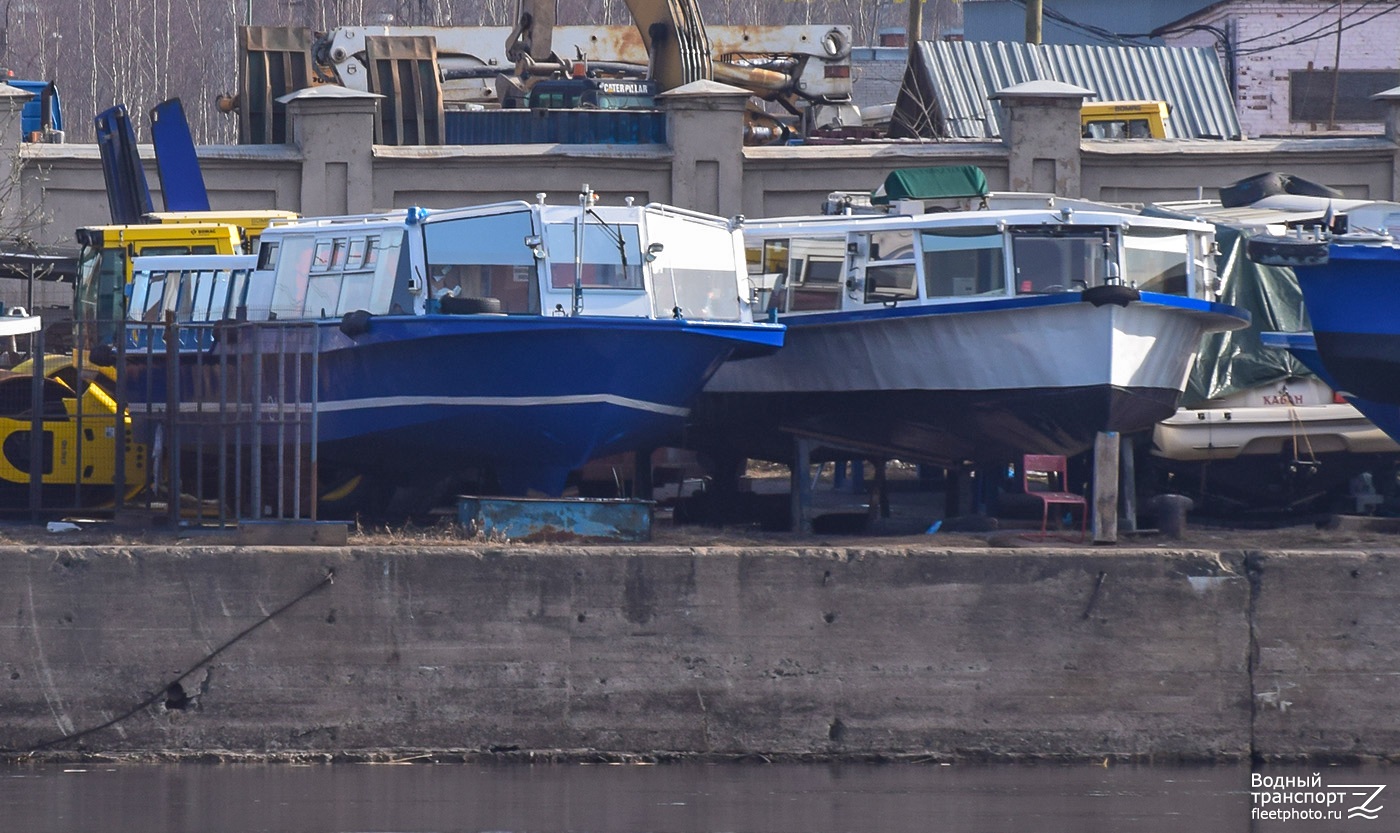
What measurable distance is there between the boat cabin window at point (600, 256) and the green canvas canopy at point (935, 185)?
115 inches

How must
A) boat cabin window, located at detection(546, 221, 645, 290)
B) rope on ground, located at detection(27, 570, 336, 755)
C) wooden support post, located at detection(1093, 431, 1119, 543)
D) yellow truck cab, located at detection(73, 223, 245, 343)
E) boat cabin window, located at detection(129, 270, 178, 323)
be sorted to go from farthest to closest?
1. yellow truck cab, located at detection(73, 223, 245, 343)
2. boat cabin window, located at detection(129, 270, 178, 323)
3. boat cabin window, located at detection(546, 221, 645, 290)
4. wooden support post, located at detection(1093, 431, 1119, 543)
5. rope on ground, located at detection(27, 570, 336, 755)

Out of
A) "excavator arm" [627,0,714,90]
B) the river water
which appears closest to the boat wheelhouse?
the river water

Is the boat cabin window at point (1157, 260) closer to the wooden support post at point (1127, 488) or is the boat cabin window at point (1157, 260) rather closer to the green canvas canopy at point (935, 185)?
the wooden support post at point (1127, 488)

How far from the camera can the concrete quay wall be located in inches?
415

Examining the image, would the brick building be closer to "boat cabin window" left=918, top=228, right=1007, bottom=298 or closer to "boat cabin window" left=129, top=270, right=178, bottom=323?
"boat cabin window" left=918, top=228, right=1007, bottom=298

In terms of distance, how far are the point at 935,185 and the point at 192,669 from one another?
7.23m

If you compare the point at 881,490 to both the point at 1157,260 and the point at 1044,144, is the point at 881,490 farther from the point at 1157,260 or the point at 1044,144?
the point at 1044,144

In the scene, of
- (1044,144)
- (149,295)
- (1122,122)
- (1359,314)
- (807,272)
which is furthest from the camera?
(1122,122)

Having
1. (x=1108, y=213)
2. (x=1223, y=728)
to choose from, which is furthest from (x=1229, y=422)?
(x=1223, y=728)

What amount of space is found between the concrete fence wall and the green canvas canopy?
13.3ft

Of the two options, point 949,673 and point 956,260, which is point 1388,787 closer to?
point 949,673

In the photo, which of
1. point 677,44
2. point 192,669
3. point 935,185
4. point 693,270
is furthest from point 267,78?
point 192,669

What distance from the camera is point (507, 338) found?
481 inches

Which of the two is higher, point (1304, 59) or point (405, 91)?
point (1304, 59)
